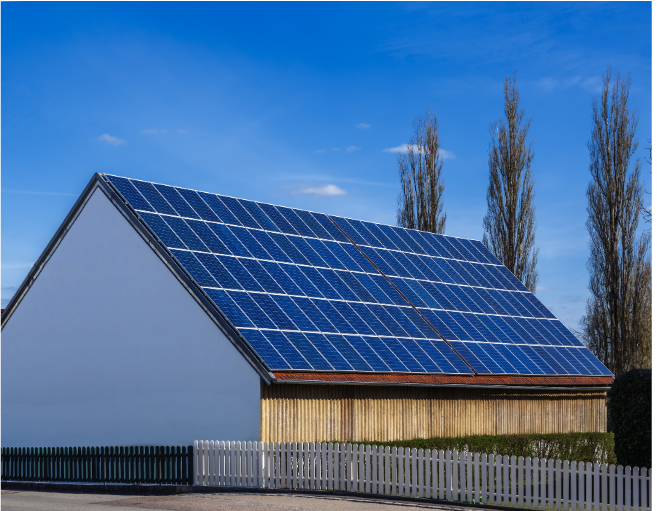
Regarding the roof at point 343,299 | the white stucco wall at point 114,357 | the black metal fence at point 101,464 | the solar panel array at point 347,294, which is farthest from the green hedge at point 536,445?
the black metal fence at point 101,464

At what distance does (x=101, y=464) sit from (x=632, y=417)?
14313 mm

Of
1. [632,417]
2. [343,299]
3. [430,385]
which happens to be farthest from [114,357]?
[632,417]

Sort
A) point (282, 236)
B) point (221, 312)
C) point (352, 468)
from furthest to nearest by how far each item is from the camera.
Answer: point (282, 236)
point (221, 312)
point (352, 468)

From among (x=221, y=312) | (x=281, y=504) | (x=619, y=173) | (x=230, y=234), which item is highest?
(x=619, y=173)

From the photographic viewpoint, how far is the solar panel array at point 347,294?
24531mm

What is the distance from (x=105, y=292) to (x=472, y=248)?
63.9ft

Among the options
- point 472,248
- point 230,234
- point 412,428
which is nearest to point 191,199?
point 230,234

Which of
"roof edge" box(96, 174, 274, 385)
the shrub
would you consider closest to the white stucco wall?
"roof edge" box(96, 174, 274, 385)

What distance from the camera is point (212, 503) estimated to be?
60.2 feet

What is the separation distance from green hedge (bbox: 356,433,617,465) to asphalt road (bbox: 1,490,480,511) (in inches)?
197

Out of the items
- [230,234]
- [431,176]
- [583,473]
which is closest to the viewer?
[583,473]

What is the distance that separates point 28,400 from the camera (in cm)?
2834

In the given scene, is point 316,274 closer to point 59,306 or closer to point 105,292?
point 105,292

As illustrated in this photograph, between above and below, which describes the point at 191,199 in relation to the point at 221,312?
above
